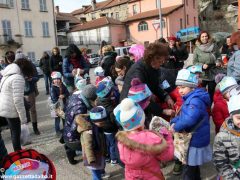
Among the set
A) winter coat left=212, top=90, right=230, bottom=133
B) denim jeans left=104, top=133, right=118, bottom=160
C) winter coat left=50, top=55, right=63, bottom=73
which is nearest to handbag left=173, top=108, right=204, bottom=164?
winter coat left=212, top=90, right=230, bottom=133

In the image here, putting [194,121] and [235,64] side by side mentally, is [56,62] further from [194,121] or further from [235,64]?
[194,121]

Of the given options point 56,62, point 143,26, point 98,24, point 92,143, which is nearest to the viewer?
point 92,143

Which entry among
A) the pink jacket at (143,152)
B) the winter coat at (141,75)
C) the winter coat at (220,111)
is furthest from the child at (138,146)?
the winter coat at (220,111)

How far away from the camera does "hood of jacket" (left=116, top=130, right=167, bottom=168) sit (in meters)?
2.50

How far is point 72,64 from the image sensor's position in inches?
264

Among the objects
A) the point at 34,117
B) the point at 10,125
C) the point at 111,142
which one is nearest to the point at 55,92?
the point at 34,117

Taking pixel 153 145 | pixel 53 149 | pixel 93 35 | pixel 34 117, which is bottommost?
pixel 53 149

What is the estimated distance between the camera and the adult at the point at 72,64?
654cm

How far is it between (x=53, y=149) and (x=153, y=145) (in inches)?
131

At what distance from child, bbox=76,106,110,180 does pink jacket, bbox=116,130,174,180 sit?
96 cm

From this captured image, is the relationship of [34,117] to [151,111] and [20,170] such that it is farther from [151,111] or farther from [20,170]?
[20,170]

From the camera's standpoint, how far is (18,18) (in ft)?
109

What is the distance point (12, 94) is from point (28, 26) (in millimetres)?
32090

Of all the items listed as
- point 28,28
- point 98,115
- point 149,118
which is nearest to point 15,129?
point 98,115
